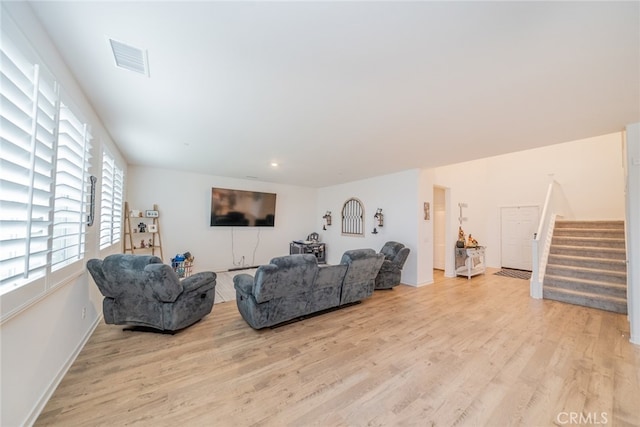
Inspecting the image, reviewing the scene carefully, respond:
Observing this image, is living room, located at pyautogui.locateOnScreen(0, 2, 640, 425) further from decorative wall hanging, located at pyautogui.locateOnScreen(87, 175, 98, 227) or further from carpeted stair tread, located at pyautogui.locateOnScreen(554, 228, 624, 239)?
carpeted stair tread, located at pyautogui.locateOnScreen(554, 228, 624, 239)

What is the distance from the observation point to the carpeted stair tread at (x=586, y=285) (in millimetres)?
3910

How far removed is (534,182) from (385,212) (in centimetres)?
487

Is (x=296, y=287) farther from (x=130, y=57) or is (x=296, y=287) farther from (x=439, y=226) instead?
(x=439, y=226)

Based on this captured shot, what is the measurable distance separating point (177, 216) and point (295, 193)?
11.6 feet

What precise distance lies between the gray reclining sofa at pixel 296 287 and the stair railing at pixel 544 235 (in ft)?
11.0

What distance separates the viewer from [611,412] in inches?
69.1

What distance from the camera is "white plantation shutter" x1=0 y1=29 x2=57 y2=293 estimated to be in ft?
4.21

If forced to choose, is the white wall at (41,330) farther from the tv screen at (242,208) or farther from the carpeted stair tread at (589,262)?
the carpeted stair tread at (589,262)

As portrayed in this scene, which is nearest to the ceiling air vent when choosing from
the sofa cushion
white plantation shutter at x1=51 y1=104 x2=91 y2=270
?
white plantation shutter at x1=51 y1=104 x2=91 y2=270

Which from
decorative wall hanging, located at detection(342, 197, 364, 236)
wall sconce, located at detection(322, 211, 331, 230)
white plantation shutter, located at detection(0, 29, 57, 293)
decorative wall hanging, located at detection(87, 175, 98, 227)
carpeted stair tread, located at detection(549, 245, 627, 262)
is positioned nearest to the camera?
white plantation shutter, located at detection(0, 29, 57, 293)

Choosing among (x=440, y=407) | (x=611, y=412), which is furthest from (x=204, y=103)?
(x=611, y=412)

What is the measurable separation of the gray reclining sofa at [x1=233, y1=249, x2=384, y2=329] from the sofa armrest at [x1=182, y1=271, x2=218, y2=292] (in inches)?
13.0

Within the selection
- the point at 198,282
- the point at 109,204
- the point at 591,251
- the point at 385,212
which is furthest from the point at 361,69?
the point at 591,251

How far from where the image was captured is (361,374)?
2176mm
